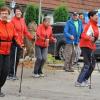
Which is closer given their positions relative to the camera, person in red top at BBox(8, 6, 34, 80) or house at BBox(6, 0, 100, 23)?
person in red top at BBox(8, 6, 34, 80)

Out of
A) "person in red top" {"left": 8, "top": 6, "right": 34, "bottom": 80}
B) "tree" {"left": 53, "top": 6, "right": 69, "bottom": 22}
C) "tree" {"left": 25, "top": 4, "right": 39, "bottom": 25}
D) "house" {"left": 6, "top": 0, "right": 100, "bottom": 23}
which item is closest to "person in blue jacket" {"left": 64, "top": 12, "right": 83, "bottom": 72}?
"person in red top" {"left": 8, "top": 6, "right": 34, "bottom": 80}

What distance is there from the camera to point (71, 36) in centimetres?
1551

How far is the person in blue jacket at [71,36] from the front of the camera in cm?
1580

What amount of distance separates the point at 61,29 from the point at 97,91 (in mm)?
9272

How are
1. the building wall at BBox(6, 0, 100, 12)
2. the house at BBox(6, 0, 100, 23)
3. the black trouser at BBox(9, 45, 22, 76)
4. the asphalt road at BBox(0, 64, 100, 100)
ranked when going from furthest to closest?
the building wall at BBox(6, 0, 100, 12) < the house at BBox(6, 0, 100, 23) < the black trouser at BBox(9, 45, 22, 76) < the asphalt road at BBox(0, 64, 100, 100)

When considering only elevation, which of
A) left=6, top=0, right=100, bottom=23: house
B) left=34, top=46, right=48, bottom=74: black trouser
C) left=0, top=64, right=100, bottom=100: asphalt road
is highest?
left=6, top=0, right=100, bottom=23: house

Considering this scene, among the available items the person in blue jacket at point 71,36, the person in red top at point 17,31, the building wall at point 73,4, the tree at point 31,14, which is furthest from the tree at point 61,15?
the person in red top at point 17,31

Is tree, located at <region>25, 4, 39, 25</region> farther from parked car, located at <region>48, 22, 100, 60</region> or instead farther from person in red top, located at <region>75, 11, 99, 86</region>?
person in red top, located at <region>75, 11, 99, 86</region>

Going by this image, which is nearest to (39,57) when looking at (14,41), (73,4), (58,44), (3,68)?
(14,41)

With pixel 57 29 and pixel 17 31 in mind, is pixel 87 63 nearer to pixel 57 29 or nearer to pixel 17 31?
pixel 17 31

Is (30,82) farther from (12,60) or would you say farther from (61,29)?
(61,29)

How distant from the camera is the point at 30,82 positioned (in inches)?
534

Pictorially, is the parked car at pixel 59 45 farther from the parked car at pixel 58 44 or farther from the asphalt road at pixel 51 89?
the asphalt road at pixel 51 89

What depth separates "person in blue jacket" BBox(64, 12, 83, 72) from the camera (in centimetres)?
1580
